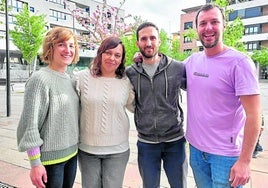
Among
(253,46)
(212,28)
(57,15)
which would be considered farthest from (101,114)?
(253,46)

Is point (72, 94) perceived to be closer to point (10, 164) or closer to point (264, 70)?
point (10, 164)

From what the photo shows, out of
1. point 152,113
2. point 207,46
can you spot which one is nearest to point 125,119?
point 152,113

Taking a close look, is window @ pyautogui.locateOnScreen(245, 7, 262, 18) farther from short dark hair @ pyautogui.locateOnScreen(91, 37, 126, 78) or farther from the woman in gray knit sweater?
the woman in gray knit sweater

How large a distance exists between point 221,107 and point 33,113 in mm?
1666

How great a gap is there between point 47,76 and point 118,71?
2.52 ft

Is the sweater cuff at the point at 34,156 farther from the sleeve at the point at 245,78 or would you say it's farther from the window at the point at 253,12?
the window at the point at 253,12

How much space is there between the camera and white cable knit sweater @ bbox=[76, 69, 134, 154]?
257 cm

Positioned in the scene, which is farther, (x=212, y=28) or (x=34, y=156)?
(x=212, y=28)

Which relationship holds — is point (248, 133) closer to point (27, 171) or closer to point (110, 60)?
point (110, 60)

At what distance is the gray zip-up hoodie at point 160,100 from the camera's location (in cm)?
274

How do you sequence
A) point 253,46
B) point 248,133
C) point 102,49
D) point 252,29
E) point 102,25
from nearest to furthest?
point 248,133 < point 102,49 < point 102,25 < point 252,29 < point 253,46

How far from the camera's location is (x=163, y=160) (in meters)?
2.94

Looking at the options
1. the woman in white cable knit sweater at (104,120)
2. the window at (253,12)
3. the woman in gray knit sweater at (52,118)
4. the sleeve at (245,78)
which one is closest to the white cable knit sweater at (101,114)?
the woman in white cable knit sweater at (104,120)

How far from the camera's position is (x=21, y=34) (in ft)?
92.6
